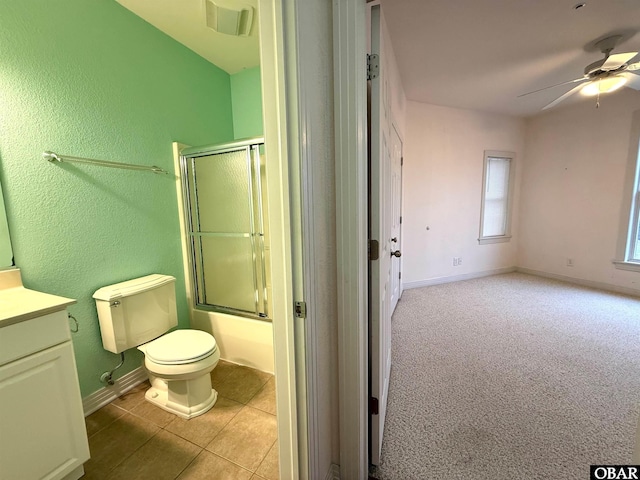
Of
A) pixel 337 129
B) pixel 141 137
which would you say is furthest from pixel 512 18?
pixel 141 137

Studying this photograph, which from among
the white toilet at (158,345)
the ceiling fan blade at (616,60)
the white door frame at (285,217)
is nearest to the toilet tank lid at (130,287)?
the white toilet at (158,345)

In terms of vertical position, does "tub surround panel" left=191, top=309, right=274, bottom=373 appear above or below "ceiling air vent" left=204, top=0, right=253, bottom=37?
below

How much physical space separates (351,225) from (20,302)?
1.48 m

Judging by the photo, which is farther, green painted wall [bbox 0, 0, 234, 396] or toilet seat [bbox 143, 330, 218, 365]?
toilet seat [bbox 143, 330, 218, 365]

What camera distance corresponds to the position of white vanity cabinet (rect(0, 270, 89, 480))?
96 cm

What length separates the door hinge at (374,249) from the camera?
112 cm

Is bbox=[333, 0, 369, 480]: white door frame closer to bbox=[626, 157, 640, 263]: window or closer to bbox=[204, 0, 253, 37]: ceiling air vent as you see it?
bbox=[204, 0, 253, 37]: ceiling air vent

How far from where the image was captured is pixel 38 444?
104cm

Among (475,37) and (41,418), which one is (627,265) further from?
(41,418)

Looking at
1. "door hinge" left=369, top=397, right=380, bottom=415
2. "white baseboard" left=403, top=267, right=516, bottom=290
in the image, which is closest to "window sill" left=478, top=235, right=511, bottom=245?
"white baseboard" left=403, top=267, right=516, bottom=290

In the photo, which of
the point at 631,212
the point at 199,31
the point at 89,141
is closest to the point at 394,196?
the point at 199,31

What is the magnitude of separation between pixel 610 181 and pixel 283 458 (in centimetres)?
501

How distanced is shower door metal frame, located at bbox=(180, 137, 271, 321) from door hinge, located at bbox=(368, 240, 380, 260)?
1.12 metres

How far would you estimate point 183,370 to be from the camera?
4.84 feet
